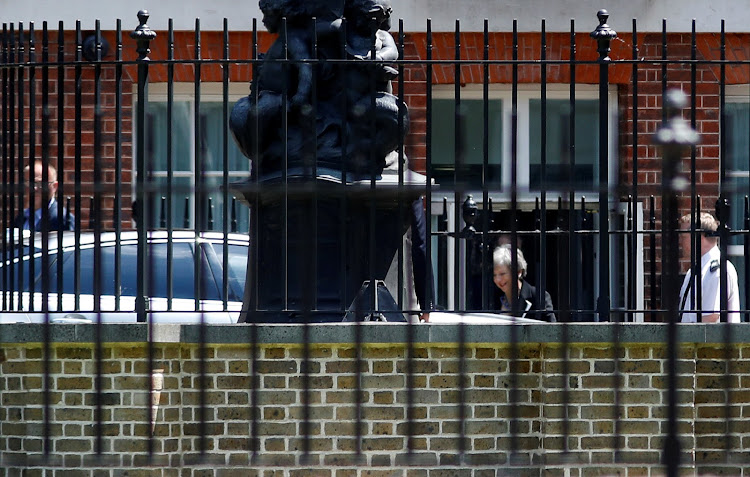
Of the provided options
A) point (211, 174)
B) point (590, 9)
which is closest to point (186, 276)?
point (211, 174)

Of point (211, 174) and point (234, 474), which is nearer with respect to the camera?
point (234, 474)

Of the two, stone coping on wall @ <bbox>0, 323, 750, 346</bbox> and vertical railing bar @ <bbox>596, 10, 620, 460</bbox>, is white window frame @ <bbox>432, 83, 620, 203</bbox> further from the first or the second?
stone coping on wall @ <bbox>0, 323, 750, 346</bbox>

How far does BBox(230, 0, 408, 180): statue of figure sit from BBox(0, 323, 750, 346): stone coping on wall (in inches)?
30.6

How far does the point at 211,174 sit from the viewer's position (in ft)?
42.1

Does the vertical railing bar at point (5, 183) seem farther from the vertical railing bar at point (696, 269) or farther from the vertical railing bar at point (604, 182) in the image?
the vertical railing bar at point (696, 269)

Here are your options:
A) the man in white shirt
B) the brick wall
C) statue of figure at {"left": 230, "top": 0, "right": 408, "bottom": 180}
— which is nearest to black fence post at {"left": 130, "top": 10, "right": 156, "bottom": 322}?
the brick wall

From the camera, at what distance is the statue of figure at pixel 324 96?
7.29 meters

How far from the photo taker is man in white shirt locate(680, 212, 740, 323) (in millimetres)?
7730

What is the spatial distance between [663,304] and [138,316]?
253cm

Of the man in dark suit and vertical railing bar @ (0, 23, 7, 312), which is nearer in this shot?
the man in dark suit

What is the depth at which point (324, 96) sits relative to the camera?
25.7ft

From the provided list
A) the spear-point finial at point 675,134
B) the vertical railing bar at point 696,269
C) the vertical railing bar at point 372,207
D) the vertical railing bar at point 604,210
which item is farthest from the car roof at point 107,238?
the spear-point finial at point 675,134

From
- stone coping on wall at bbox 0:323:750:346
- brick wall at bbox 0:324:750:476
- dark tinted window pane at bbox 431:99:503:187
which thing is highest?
dark tinted window pane at bbox 431:99:503:187

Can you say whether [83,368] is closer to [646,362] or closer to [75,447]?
[75,447]
